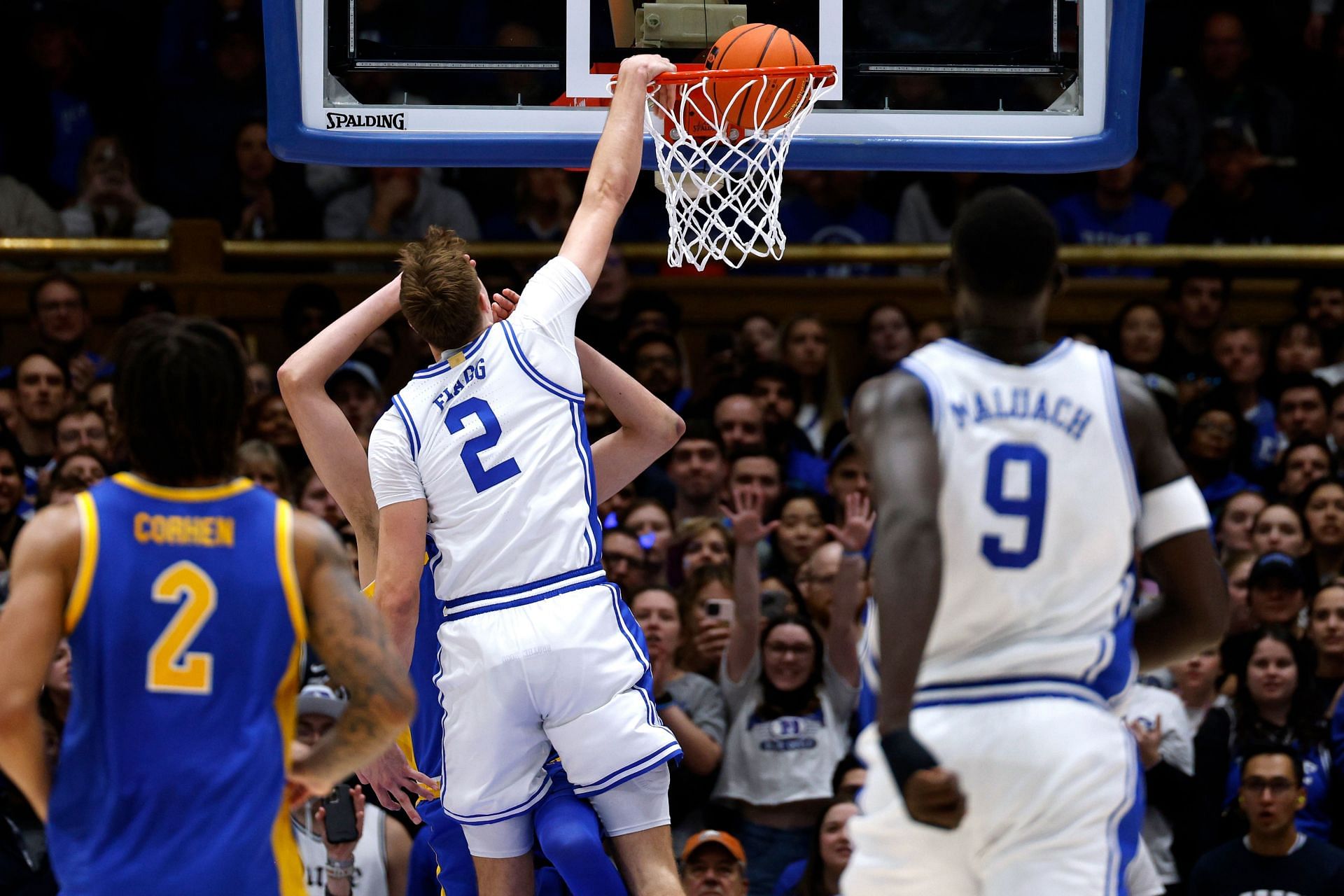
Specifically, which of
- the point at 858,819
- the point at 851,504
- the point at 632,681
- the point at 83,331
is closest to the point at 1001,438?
the point at 858,819

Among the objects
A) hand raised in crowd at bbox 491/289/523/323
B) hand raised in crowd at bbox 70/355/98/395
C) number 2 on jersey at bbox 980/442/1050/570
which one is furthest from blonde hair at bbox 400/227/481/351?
hand raised in crowd at bbox 70/355/98/395

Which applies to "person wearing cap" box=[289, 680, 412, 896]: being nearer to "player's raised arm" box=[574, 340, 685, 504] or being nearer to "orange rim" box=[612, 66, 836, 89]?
"player's raised arm" box=[574, 340, 685, 504]

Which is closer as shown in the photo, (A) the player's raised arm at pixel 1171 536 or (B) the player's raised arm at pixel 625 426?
(A) the player's raised arm at pixel 1171 536

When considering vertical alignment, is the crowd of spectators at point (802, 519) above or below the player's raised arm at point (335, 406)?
below

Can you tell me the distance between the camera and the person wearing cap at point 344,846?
694 cm

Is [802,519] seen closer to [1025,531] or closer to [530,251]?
[530,251]

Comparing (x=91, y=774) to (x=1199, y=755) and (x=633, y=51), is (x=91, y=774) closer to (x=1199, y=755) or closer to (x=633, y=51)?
(x=633, y=51)

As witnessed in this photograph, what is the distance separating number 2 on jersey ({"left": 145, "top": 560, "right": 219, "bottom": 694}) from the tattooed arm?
188 mm

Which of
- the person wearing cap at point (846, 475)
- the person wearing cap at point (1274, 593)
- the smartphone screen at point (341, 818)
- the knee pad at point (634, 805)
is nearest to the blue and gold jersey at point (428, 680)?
the knee pad at point (634, 805)

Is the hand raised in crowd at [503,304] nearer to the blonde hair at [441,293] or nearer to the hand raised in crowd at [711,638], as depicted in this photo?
the blonde hair at [441,293]

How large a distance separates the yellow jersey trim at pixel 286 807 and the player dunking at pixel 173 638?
16 millimetres

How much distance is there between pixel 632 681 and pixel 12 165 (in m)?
8.03

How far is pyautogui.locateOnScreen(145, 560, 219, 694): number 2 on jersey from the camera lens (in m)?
3.35

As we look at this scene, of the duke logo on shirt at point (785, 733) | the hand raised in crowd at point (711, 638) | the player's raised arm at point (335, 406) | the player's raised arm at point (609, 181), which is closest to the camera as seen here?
the player's raised arm at point (609, 181)
